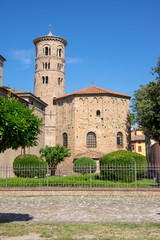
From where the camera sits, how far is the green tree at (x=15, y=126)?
20.6ft

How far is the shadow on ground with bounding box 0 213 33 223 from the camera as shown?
7.49m

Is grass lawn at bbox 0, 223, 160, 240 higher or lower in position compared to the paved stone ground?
higher

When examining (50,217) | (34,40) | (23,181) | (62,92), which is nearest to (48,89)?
(62,92)

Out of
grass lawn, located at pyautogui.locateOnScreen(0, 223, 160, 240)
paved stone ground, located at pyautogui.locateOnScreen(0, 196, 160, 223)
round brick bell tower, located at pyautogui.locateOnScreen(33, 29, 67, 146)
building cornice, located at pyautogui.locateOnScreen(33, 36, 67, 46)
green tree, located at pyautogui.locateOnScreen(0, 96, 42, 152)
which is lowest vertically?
paved stone ground, located at pyautogui.locateOnScreen(0, 196, 160, 223)

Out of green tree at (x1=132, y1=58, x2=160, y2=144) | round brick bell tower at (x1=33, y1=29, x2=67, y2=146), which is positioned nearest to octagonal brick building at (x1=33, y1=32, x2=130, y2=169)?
round brick bell tower at (x1=33, y1=29, x2=67, y2=146)

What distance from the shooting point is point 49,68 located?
4241 cm

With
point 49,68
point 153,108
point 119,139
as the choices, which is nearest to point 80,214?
point 153,108

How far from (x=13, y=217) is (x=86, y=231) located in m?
3.12

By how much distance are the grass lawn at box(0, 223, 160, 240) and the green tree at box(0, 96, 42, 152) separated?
2.23 meters

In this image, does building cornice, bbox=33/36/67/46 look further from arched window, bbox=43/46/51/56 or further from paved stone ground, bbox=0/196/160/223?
paved stone ground, bbox=0/196/160/223

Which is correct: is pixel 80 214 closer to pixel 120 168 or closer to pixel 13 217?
pixel 13 217

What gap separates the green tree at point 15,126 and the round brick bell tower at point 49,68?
109ft

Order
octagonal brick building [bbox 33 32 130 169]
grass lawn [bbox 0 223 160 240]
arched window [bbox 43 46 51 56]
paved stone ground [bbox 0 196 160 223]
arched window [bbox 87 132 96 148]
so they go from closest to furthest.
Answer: grass lawn [bbox 0 223 160 240]
paved stone ground [bbox 0 196 160 223]
octagonal brick building [bbox 33 32 130 169]
arched window [bbox 87 132 96 148]
arched window [bbox 43 46 51 56]

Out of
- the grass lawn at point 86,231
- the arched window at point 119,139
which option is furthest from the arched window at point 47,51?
the grass lawn at point 86,231
